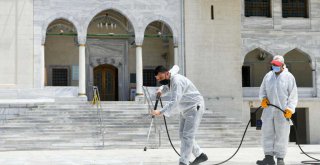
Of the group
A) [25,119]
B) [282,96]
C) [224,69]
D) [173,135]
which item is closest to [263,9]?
[224,69]

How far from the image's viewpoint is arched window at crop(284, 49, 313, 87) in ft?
93.2

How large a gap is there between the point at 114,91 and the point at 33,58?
18.6 ft

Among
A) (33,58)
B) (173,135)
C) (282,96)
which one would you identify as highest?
(33,58)

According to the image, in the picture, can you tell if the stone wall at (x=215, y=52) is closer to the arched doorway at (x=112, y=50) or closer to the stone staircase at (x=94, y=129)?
the stone staircase at (x=94, y=129)

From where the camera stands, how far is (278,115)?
9.50m

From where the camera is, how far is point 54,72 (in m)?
26.1

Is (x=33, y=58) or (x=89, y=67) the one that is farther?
(x=89, y=67)

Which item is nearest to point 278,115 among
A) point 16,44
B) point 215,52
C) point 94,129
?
point 94,129

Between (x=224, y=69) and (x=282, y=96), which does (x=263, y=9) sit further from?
(x=282, y=96)

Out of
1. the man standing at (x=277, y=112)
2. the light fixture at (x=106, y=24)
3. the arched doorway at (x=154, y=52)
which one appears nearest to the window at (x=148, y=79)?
the arched doorway at (x=154, y=52)

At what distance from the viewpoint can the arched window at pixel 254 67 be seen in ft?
91.9

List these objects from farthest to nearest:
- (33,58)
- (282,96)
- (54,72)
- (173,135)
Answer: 1. (54,72)
2. (33,58)
3. (173,135)
4. (282,96)

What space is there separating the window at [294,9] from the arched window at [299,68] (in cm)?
253

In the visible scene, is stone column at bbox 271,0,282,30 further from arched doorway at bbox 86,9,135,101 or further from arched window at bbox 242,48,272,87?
arched doorway at bbox 86,9,135,101
